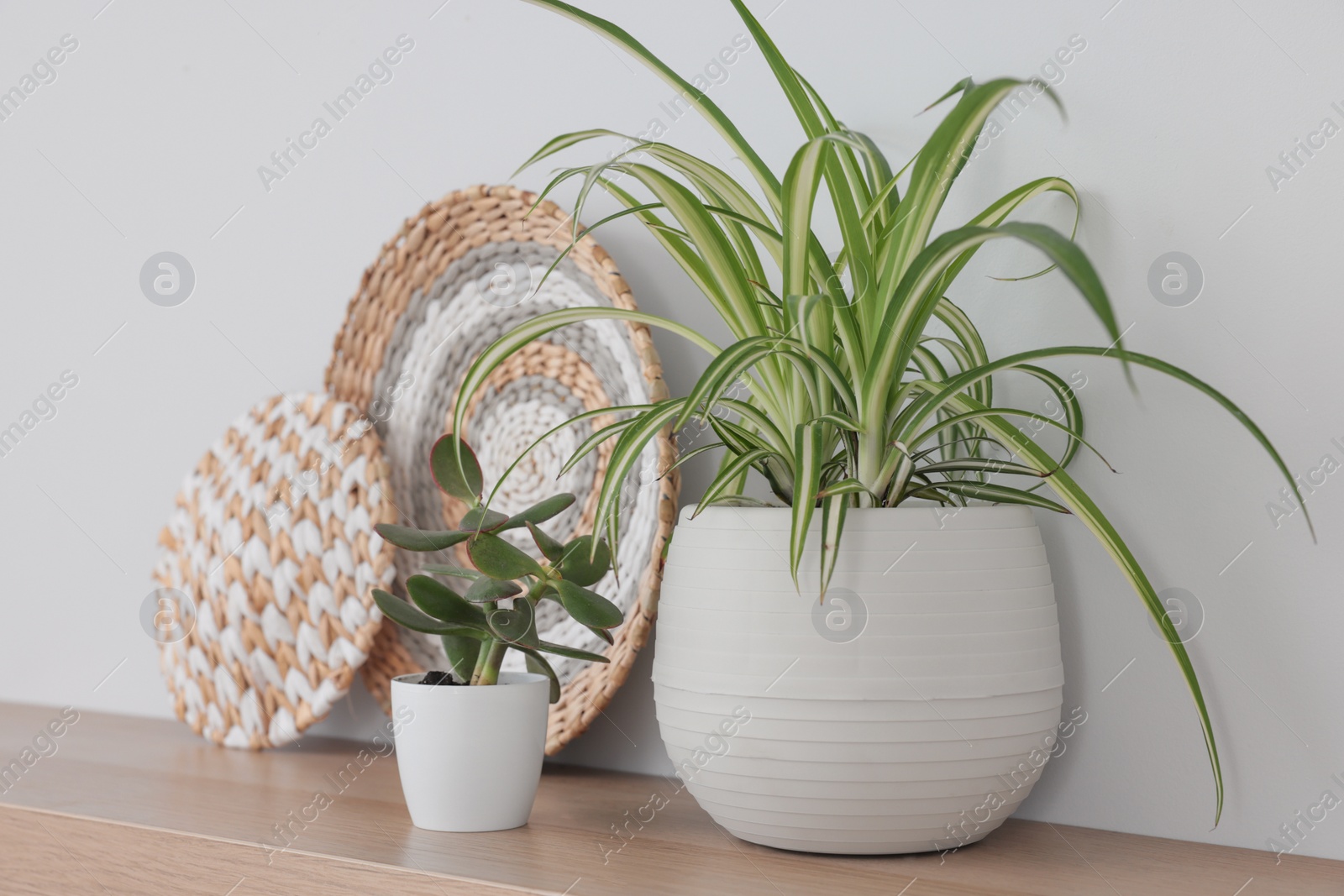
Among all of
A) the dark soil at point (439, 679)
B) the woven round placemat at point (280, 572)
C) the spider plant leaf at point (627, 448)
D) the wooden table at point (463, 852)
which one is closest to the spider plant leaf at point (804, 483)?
the spider plant leaf at point (627, 448)

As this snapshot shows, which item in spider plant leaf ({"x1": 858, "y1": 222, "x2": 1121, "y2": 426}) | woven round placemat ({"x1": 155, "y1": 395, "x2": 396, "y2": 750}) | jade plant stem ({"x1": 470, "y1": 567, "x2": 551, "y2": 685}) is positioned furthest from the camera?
woven round placemat ({"x1": 155, "y1": 395, "x2": 396, "y2": 750})

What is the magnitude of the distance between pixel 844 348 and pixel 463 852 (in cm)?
45

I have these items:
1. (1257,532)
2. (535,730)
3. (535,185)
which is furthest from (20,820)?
(1257,532)

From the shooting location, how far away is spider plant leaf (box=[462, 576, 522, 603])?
0.80 meters

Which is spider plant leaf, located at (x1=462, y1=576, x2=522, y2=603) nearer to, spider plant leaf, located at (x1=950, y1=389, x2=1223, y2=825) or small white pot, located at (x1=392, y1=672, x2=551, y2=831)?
small white pot, located at (x1=392, y1=672, x2=551, y2=831)

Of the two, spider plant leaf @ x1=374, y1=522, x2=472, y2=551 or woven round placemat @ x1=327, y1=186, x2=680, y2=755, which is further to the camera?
woven round placemat @ x1=327, y1=186, x2=680, y2=755

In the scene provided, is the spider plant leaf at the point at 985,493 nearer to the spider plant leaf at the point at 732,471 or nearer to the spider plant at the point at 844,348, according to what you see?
the spider plant at the point at 844,348

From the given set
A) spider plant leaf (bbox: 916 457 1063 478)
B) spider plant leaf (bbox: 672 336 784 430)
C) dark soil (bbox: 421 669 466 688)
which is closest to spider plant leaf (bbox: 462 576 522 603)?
dark soil (bbox: 421 669 466 688)

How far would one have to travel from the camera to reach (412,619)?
84 cm

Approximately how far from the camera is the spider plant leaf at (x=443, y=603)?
82cm

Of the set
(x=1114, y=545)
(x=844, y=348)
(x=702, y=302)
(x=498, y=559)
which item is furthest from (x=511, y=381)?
(x=1114, y=545)

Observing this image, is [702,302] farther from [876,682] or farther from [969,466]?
[876,682]

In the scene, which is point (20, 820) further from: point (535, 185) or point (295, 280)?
point (535, 185)

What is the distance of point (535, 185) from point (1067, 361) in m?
0.58
